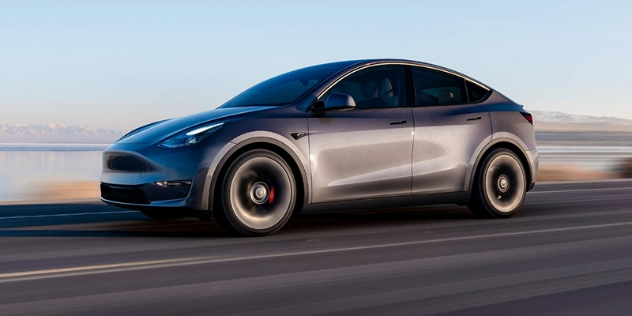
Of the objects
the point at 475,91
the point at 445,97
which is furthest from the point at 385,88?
the point at 475,91

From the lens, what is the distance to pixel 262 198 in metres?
7.32

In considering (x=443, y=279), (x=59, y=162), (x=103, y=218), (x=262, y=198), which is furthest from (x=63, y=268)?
(x=59, y=162)

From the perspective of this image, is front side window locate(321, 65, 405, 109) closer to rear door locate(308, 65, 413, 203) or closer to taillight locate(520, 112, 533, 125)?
rear door locate(308, 65, 413, 203)

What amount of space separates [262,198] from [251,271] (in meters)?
1.73

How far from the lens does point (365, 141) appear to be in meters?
7.89

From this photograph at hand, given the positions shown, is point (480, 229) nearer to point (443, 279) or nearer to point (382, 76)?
point (382, 76)

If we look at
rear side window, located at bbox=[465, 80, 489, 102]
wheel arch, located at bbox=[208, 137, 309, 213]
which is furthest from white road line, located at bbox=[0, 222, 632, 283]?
rear side window, located at bbox=[465, 80, 489, 102]

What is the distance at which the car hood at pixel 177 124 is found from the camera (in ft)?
24.1

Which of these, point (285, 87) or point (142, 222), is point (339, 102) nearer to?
point (285, 87)

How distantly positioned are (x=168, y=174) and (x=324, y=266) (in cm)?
187

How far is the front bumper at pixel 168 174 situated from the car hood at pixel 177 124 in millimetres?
124

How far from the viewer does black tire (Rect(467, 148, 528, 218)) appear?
8852 millimetres

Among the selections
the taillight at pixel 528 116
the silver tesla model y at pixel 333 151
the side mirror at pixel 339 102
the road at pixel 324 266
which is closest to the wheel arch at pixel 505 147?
the silver tesla model y at pixel 333 151

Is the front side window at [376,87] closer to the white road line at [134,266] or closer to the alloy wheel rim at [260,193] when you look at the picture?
the alloy wheel rim at [260,193]
